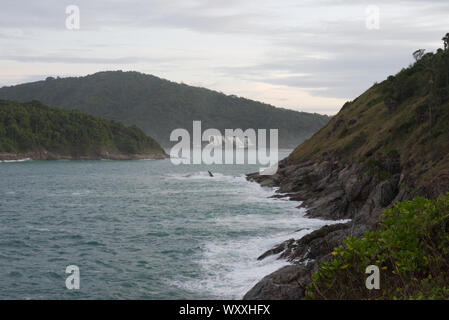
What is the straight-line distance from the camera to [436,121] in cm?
4009

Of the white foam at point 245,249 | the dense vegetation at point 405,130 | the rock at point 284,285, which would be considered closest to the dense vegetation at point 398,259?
the rock at point 284,285

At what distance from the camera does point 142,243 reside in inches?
1281

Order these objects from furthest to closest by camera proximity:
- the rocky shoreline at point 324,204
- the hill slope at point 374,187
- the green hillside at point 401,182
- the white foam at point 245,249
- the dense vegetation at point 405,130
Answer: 1. the dense vegetation at point 405,130
2. the white foam at point 245,249
3. the rocky shoreline at point 324,204
4. the hill slope at point 374,187
5. the green hillside at point 401,182

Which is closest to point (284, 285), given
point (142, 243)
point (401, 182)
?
point (142, 243)

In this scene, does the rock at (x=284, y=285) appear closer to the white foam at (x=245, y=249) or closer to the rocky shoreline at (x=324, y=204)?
the rocky shoreline at (x=324, y=204)

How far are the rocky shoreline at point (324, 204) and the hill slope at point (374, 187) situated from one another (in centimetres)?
6

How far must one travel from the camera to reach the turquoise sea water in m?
22.3

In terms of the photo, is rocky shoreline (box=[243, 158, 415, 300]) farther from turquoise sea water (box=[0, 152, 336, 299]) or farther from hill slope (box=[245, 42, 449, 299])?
turquoise sea water (box=[0, 152, 336, 299])

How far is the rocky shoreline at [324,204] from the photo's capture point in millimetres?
17672

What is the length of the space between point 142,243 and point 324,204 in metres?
18.8

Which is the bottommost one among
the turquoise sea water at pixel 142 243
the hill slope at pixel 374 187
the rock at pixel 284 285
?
the turquoise sea water at pixel 142 243
